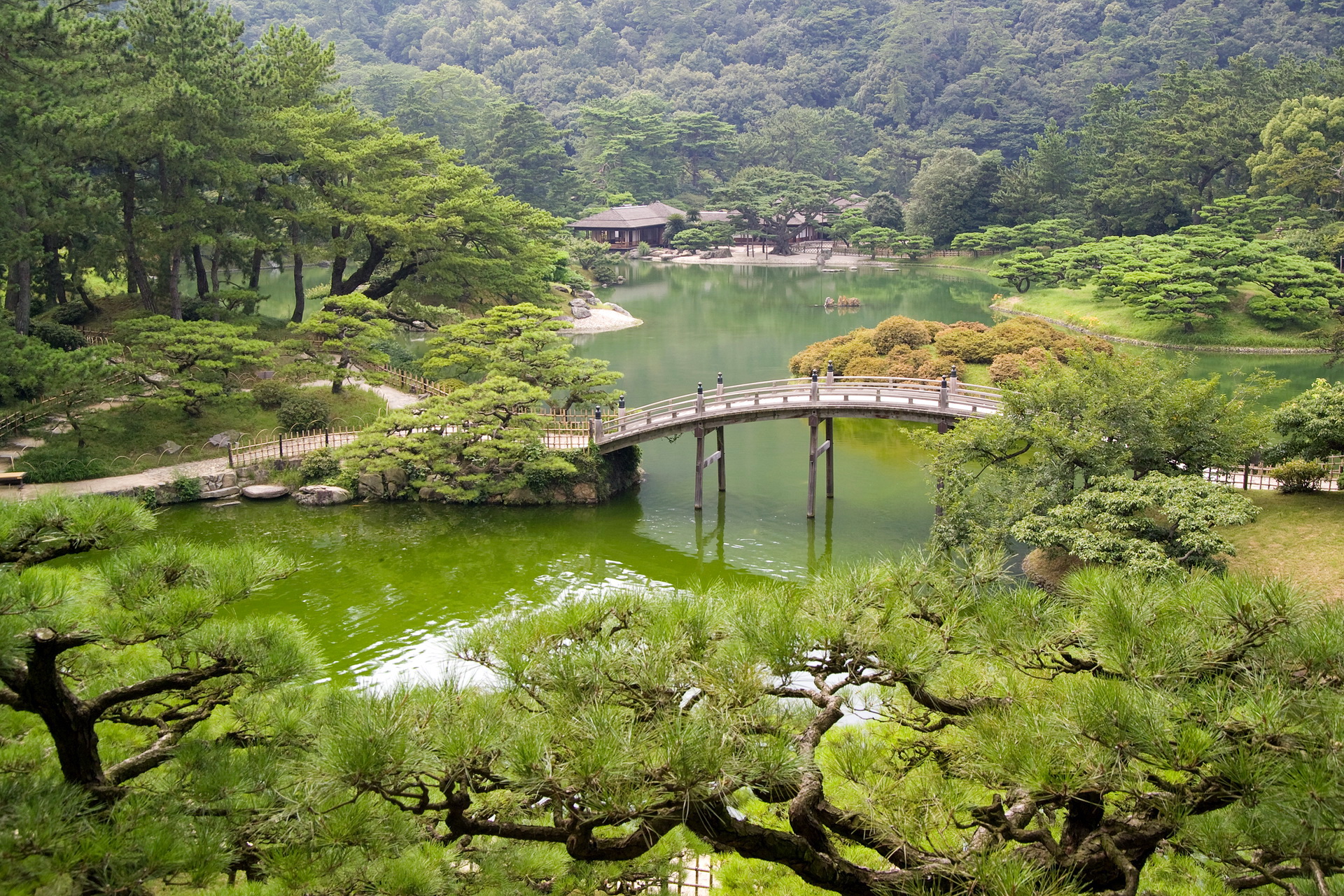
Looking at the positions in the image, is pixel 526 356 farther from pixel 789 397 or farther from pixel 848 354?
pixel 848 354

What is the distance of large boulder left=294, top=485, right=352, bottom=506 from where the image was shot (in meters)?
20.2

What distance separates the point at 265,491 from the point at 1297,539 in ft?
59.7

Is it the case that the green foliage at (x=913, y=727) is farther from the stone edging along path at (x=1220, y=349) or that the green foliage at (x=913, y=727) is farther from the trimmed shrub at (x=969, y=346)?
the stone edging along path at (x=1220, y=349)

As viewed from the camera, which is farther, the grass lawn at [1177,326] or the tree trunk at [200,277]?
the grass lawn at [1177,326]

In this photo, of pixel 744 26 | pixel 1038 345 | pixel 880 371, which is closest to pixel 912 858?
pixel 880 371

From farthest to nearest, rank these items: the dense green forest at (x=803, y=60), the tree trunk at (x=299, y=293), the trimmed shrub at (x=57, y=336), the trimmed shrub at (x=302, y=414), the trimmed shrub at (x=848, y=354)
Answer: the dense green forest at (x=803, y=60), the trimmed shrub at (x=848, y=354), the tree trunk at (x=299, y=293), the trimmed shrub at (x=57, y=336), the trimmed shrub at (x=302, y=414)

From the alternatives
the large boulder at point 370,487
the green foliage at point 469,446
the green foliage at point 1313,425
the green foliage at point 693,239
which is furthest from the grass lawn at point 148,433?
the green foliage at point 693,239

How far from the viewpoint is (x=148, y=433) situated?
21.5 metres

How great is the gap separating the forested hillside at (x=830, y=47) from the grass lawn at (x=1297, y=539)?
6129cm

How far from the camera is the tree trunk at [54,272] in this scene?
2375cm

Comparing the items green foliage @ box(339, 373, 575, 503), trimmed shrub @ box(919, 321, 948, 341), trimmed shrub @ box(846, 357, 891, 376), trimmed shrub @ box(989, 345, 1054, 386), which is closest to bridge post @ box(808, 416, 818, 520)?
green foliage @ box(339, 373, 575, 503)

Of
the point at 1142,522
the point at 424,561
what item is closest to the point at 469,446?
the point at 424,561

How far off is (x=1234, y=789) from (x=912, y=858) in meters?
1.51

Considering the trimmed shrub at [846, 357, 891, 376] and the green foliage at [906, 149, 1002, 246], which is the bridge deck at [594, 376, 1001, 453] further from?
the green foliage at [906, 149, 1002, 246]
